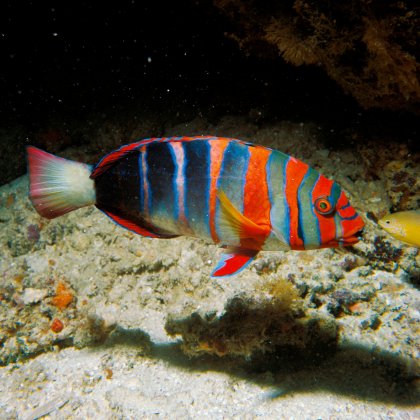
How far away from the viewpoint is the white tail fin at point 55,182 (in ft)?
8.39

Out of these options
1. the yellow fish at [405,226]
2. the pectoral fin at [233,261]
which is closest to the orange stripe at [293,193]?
the pectoral fin at [233,261]

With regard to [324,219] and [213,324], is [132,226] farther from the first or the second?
[213,324]

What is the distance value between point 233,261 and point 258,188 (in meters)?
0.57

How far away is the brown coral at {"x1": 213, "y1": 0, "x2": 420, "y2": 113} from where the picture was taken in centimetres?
346

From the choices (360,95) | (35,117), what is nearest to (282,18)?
(360,95)

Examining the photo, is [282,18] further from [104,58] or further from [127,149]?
[104,58]

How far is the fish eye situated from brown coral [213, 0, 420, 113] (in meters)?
2.41

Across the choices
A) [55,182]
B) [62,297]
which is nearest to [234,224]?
[55,182]

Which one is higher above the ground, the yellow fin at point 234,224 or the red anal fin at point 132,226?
the yellow fin at point 234,224

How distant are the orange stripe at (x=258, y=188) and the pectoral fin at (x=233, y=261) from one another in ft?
0.77

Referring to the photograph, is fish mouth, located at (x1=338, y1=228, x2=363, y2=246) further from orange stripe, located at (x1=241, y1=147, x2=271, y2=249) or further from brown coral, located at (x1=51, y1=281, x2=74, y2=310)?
brown coral, located at (x1=51, y1=281, x2=74, y2=310)

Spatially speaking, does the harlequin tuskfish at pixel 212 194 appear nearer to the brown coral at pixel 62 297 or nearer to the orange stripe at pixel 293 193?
the orange stripe at pixel 293 193

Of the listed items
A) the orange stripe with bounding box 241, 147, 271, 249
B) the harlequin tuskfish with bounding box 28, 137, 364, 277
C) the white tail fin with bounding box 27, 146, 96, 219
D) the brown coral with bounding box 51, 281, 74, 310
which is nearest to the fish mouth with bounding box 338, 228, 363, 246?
the harlequin tuskfish with bounding box 28, 137, 364, 277

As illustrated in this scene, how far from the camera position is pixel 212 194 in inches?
91.5
